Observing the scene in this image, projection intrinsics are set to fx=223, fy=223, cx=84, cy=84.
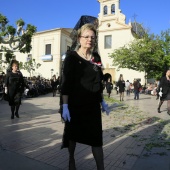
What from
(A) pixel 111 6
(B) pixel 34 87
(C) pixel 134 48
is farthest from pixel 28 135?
(A) pixel 111 6

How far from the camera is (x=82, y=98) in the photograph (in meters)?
2.64

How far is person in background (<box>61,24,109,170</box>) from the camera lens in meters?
2.62

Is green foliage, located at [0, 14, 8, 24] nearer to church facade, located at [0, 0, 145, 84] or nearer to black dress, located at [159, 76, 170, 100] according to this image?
black dress, located at [159, 76, 170, 100]

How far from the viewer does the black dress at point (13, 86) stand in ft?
21.7

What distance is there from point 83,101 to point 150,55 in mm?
24510

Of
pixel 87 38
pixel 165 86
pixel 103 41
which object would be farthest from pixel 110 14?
pixel 87 38

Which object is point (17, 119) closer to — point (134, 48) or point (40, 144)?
point (40, 144)

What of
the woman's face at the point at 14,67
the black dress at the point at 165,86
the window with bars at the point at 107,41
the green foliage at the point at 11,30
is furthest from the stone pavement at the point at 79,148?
the window with bars at the point at 107,41

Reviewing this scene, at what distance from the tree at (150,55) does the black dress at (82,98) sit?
23944mm

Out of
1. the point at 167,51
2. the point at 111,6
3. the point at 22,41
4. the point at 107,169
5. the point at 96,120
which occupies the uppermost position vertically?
the point at 111,6

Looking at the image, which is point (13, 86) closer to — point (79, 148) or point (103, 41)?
point (79, 148)

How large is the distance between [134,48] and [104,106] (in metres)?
24.8

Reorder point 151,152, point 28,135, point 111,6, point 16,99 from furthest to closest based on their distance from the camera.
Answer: point 111,6 → point 16,99 → point 28,135 → point 151,152

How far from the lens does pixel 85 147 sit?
4156 millimetres
